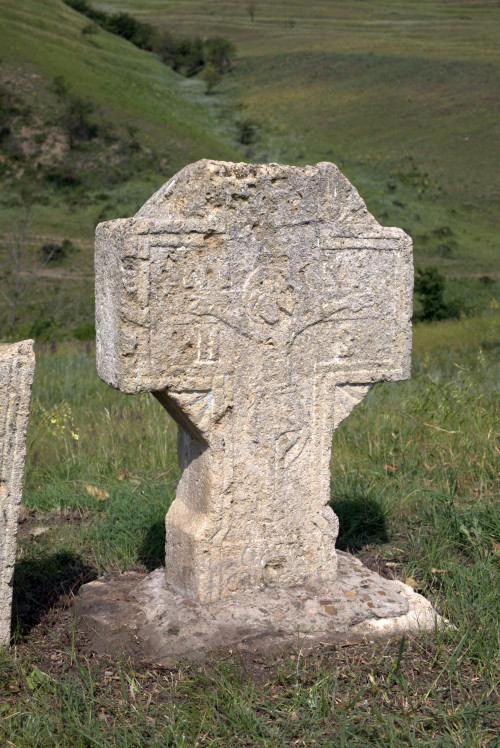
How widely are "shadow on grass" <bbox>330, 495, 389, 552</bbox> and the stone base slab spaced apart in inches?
20.3

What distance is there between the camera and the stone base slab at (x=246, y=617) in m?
2.85

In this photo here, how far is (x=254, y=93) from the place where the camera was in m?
40.7

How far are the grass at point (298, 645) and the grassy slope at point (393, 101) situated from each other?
630 inches

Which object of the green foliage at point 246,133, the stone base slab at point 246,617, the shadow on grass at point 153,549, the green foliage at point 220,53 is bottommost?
the green foliage at point 246,133

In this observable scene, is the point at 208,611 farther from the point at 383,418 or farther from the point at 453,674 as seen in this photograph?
the point at 383,418

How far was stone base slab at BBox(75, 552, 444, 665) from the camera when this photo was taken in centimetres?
285

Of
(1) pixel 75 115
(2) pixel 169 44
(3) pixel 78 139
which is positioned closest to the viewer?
(1) pixel 75 115

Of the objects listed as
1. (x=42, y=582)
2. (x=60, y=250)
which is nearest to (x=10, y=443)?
(x=42, y=582)

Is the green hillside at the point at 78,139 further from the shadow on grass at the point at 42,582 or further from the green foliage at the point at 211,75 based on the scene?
the shadow on grass at the point at 42,582

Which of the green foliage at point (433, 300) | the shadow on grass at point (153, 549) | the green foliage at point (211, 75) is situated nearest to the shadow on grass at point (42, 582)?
the shadow on grass at point (153, 549)

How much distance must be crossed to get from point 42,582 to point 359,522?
1620 millimetres

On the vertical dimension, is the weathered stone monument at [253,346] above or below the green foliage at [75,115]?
above

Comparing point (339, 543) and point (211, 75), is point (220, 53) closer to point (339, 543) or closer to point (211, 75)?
point (211, 75)

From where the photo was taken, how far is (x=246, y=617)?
9.83ft
